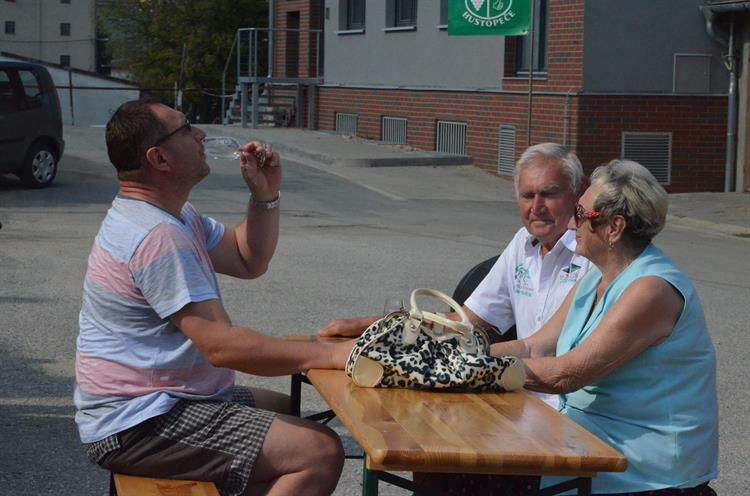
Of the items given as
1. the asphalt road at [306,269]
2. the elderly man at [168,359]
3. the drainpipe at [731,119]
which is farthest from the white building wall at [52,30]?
the elderly man at [168,359]

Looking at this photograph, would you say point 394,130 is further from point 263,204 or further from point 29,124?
point 263,204

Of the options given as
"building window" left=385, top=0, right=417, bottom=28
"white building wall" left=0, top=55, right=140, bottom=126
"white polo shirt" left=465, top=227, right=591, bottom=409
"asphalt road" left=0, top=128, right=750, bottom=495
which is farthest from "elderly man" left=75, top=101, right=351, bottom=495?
"white building wall" left=0, top=55, right=140, bottom=126

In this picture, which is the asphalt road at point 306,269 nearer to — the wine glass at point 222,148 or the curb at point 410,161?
the curb at point 410,161

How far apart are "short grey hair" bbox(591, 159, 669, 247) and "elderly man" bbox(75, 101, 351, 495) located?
35.3 inches

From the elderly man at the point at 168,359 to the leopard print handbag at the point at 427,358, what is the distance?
0.61 ft

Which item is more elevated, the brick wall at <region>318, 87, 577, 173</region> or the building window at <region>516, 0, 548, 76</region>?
the building window at <region>516, 0, 548, 76</region>

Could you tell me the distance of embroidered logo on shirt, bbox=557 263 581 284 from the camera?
463cm

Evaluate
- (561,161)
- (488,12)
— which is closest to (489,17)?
(488,12)

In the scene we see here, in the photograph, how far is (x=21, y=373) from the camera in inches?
292

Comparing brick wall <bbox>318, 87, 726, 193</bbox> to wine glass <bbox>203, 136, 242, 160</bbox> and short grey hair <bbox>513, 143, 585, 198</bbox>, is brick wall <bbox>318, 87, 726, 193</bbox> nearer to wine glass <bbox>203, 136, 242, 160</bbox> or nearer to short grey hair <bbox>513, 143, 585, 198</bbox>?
short grey hair <bbox>513, 143, 585, 198</bbox>

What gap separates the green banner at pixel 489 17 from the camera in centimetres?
2059

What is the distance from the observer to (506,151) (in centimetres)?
2214

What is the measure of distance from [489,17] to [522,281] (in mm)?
16729

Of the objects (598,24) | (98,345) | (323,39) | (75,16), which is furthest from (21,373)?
(75,16)
